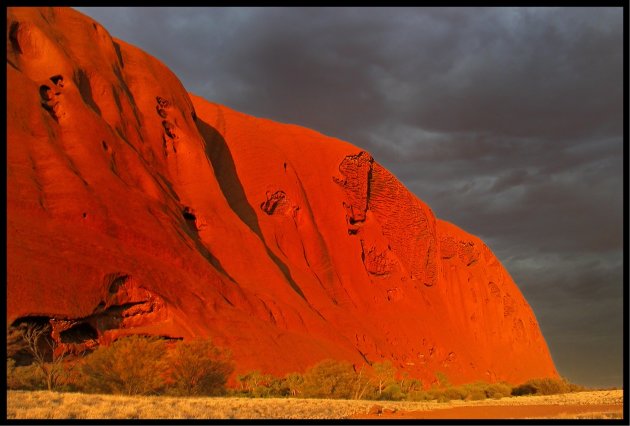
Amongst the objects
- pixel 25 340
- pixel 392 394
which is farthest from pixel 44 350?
pixel 392 394

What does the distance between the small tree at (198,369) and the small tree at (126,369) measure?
4.91 ft

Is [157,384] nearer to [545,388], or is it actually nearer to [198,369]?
[198,369]

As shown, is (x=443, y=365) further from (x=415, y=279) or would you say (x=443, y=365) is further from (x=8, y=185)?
(x=8, y=185)

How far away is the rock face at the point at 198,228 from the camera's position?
3266 cm

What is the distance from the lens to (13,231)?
1188 inches

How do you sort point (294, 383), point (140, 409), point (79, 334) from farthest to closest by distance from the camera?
point (294, 383), point (79, 334), point (140, 409)

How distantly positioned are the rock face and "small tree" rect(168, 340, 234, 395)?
18.0ft

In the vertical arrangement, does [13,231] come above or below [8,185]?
below

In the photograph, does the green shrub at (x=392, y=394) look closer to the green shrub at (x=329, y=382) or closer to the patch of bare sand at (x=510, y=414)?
the green shrub at (x=329, y=382)

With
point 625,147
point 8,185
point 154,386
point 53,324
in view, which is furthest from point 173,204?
point 625,147

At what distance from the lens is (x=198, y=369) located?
90.7 ft

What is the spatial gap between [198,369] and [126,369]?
3606 mm

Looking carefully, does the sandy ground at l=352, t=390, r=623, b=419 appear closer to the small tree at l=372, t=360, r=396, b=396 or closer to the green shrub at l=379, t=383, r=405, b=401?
the green shrub at l=379, t=383, r=405, b=401

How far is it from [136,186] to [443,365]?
42.1 meters
